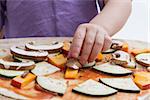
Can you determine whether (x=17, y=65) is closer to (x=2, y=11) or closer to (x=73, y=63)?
(x=73, y=63)

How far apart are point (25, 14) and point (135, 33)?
2.40ft

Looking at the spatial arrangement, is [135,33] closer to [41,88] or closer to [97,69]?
[97,69]

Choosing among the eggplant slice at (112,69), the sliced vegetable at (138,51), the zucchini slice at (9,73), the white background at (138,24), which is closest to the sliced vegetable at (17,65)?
the zucchini slice at (9,73)

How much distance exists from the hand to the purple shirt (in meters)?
A: 0.20

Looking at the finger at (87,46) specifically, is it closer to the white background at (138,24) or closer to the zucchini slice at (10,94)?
the zucchini slice at (10,94)

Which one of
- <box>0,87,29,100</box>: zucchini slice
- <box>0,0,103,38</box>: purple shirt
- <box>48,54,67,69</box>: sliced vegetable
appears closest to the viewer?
<box>0,87,29,100</box>: zucchini slice

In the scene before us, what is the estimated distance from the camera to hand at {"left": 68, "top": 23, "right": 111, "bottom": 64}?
0.58 meters

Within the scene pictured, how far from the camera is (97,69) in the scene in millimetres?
607

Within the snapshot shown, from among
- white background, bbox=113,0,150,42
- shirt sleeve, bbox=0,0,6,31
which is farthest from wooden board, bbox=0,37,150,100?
white background, bbox=113,0,150,42

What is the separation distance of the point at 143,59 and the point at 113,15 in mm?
135

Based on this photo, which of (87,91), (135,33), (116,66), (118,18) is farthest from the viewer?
(135,33)

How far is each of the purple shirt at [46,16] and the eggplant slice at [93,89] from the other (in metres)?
0.28

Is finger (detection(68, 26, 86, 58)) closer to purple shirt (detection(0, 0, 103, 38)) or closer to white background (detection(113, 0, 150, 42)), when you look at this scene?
purple shirt (detection(0, 0, 103, 38))

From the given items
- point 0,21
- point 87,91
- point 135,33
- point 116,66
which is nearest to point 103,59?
point 116,66
